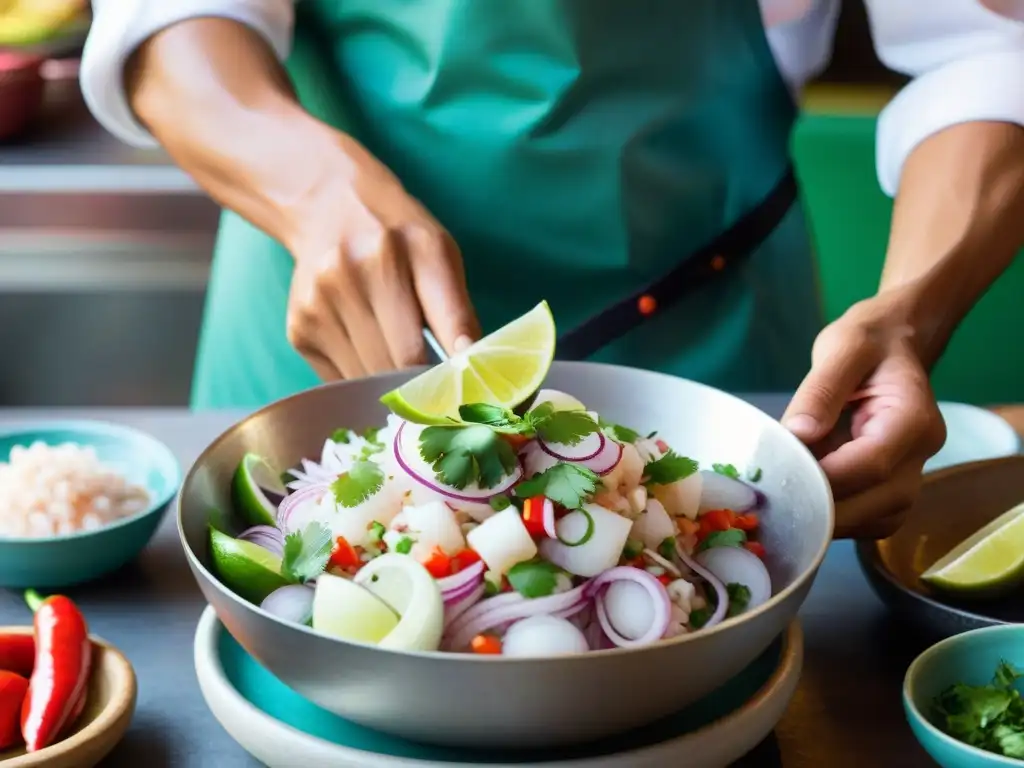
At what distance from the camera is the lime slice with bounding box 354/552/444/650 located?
819mm

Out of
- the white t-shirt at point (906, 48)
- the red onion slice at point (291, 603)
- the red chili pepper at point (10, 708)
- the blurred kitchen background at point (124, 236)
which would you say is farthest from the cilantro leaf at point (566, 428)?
the blurred kitchen background at point (124, 236)

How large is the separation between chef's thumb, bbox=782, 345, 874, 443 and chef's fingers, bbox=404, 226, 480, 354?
31 centimetres

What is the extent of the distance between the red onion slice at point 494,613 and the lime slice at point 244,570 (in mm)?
139

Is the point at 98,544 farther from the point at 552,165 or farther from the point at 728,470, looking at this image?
the point at 552,165

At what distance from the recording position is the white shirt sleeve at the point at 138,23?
1.56 metres

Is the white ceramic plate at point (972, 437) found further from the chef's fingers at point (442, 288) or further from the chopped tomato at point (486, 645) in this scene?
the chopped tomato at point (486, 645)

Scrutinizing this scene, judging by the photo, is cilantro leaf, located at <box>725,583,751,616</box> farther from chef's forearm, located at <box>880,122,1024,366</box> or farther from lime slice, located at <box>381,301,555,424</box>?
chef's forearm, located at <box>880,122,1024,366</box>

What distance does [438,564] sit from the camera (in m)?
0.89

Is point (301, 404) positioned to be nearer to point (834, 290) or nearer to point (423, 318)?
point (423, 318)

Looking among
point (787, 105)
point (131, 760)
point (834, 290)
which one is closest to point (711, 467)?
point (131, 760)

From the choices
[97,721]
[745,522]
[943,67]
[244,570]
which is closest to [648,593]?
[745,522]

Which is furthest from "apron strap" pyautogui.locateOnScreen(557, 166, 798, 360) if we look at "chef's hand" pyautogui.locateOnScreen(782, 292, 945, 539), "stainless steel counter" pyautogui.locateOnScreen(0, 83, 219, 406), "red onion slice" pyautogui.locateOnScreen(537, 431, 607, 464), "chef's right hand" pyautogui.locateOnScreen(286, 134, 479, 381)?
"stainless steel counter" pyautogui.locateOnScreen(0, 83, 219, 406)

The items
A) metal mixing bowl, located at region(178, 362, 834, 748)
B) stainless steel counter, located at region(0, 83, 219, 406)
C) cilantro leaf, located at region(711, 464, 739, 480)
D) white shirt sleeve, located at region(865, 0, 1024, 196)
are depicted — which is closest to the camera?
metal mixing bowl, located at region(178, 362, 834, 748)

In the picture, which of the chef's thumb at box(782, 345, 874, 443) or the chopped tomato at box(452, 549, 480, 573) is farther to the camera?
the chef's thumb at box(782, 345, 874, 443)
